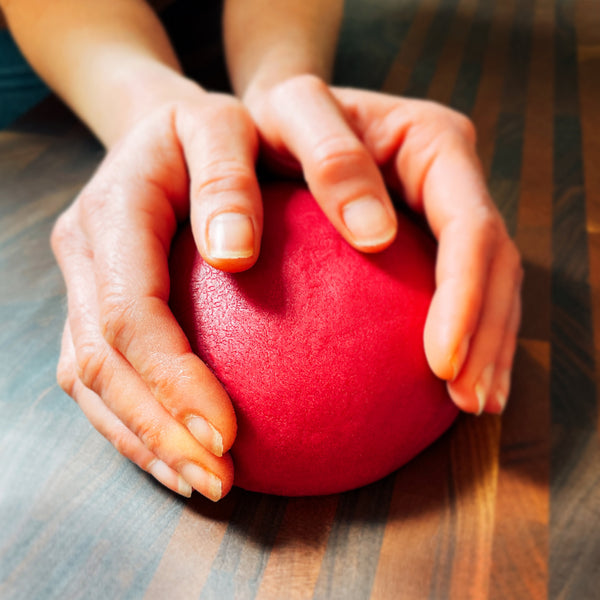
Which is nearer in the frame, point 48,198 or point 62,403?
point 62,403

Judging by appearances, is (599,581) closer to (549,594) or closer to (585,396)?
(549,594)

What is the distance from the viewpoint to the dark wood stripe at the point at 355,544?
0.63m

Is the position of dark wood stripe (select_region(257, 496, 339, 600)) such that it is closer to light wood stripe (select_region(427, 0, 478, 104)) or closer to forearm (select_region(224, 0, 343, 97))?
forearm (select_region(224, 0, 343, 97))

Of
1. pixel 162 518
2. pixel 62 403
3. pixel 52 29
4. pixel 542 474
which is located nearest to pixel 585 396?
pixel 542 474

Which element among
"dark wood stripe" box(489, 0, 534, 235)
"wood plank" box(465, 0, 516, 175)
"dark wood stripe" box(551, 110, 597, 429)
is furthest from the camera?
"wood plank" box(465, 0, 516, 175)

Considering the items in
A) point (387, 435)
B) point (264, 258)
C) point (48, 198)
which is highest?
point (264, 258)

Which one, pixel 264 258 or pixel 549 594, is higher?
pixel 264 258

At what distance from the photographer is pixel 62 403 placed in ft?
2.77

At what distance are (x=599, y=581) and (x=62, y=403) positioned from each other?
2.34 feet

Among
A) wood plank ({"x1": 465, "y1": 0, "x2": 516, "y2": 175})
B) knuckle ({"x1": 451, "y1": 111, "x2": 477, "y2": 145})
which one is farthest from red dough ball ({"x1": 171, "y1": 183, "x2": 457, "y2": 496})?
wood plank ({"x1": 465, "y1": 0, "x2": 516, "y2": 175})

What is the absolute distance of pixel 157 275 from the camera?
2.21 feet

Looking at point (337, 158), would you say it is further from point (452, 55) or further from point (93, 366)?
point (452, 55)

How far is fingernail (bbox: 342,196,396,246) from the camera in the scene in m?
0.67

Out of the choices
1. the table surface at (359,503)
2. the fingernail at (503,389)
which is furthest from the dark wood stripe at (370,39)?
the fingernail at (503,389)
